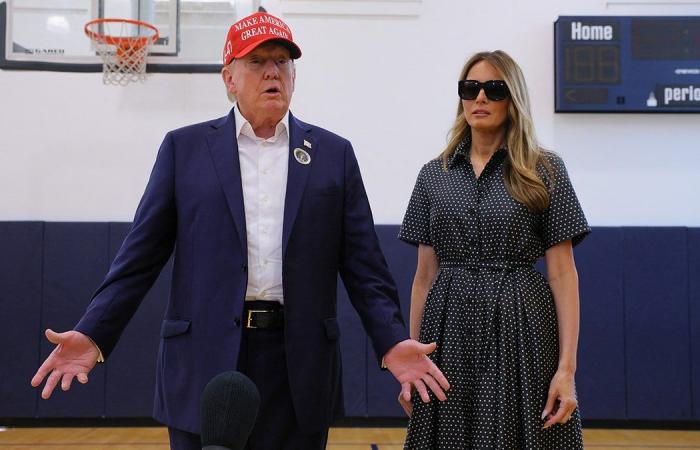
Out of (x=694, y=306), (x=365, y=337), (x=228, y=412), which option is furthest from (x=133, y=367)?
(x=228, y=412)

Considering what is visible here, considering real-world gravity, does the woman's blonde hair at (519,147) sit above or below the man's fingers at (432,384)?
above

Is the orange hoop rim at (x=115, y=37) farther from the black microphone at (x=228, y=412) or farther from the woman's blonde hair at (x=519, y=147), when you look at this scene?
the black microphone at (x=228, y=412)

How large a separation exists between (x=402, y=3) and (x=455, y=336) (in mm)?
4245

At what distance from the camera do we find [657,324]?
5.40 meters

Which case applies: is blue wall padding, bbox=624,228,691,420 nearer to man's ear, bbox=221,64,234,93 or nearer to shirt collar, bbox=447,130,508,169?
shirt collar, bbox=447,130,508,169

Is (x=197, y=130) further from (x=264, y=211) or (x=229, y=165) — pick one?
(x=264, y=211)

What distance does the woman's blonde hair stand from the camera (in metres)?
2.09

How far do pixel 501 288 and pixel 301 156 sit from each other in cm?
73

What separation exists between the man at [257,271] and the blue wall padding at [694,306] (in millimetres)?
4369

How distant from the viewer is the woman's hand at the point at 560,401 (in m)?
1.98

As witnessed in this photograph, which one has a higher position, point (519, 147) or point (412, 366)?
point (519, 147)

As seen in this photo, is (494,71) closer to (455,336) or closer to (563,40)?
(455,336)

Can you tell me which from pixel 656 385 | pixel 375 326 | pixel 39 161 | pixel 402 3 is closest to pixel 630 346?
pixel 656 385

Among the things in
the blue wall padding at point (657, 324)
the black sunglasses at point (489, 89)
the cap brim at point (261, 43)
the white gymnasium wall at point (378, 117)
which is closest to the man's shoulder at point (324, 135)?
the cap brim at point (261, 43)
